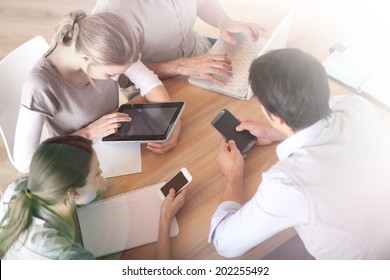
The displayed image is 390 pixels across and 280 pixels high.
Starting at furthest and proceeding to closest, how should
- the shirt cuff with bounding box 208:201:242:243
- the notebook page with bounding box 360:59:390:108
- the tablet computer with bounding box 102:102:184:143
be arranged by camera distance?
1. the notebook page with bounding box 360:59:390:108
2. the tablet computer with bounding box 102:102:184:143
3. the shirt cuff with bounding box 208:201:242:243

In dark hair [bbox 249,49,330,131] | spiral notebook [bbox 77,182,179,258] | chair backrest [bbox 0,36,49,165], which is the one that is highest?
dark hair [bbox 249,49,330,131]

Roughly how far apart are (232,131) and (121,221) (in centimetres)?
38

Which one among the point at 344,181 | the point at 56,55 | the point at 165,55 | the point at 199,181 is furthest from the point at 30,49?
the point at 344,181

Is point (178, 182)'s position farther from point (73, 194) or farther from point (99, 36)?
point (99, 36)

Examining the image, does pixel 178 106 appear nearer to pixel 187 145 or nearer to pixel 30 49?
pixel 187 145

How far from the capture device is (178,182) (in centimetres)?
91

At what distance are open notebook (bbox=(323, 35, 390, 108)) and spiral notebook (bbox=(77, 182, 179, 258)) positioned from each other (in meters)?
0.66

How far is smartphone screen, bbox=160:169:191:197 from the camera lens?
2.94 feet

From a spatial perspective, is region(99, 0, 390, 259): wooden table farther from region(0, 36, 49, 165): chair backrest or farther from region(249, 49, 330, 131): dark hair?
region(0, 36, 49, 165): chair backrest

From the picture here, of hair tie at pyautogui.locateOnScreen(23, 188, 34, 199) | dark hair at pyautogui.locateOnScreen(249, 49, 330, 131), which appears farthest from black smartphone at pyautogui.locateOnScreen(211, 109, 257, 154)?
hair tie at pyautogui.locateOnScreen(23, 188, 34, 199)

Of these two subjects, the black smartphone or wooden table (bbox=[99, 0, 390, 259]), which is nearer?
wooden table (bbox=[99, 0, 390, 259])

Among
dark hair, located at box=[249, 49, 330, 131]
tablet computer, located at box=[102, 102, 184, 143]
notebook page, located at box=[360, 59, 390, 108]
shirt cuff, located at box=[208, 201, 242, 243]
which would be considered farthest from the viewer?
notebook page, located at box=[360, 59, 390, 108]

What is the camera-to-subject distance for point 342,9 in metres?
1.29

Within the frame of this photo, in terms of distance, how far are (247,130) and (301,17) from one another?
56 cm
